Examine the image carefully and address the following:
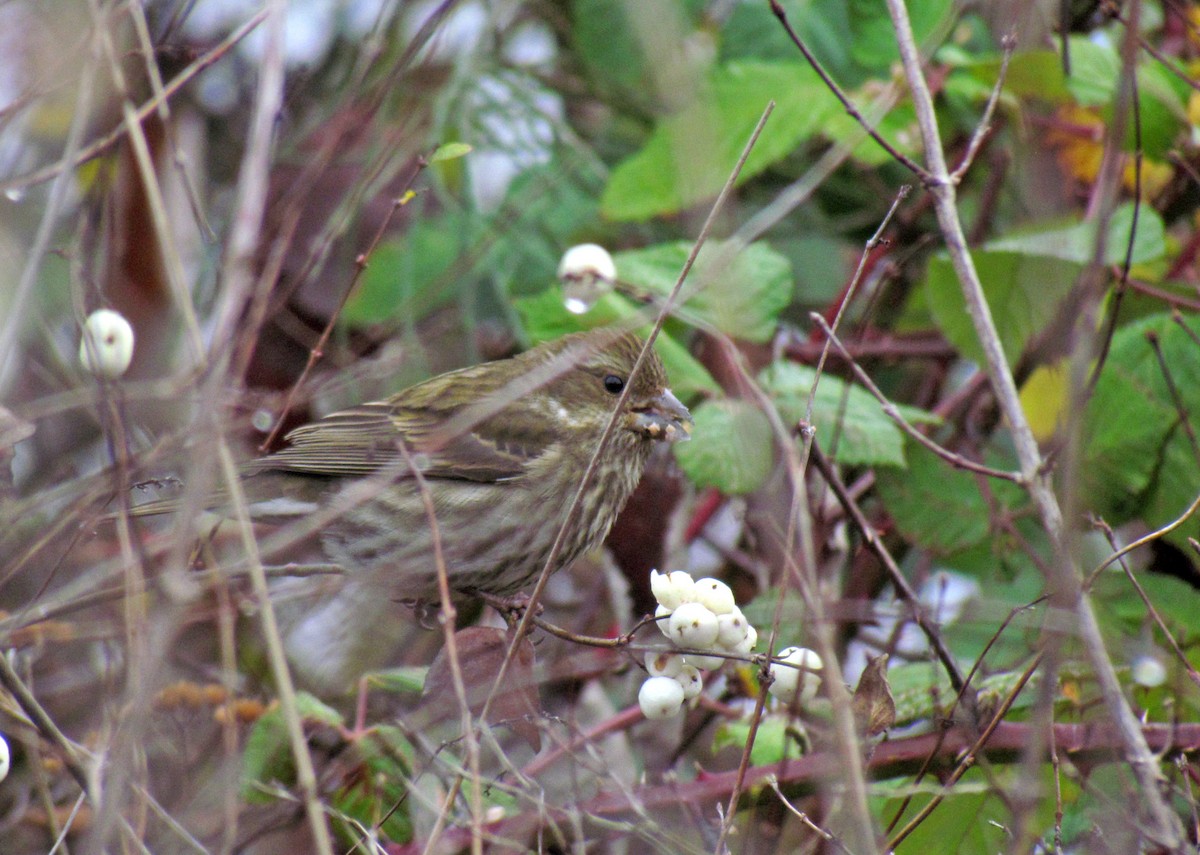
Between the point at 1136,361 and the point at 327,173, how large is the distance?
3185mm

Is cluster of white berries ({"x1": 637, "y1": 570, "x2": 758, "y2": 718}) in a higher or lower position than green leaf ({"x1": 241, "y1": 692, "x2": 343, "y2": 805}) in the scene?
higher

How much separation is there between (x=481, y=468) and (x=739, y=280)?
1.15m

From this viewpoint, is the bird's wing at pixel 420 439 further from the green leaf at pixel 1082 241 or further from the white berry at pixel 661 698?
the white berry at pixel 661 698

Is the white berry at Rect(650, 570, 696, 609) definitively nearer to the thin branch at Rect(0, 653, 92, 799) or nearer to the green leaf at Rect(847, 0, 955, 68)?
the thin branch at Rect(0, 653, 92, 799)

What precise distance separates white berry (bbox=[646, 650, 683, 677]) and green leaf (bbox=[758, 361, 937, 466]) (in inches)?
31.5

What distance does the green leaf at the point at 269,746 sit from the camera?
10.1 ft

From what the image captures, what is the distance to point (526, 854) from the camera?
2525mm

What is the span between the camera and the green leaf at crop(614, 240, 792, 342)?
366cm

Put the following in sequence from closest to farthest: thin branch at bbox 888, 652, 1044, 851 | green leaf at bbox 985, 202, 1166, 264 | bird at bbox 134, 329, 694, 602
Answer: thin branch at bbox 888, 652, 1044, 851, green leaf at bbox 985, 202, 1166, 264, bird at bbox 134, 329, 694, 602

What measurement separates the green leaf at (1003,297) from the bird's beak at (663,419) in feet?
2.54

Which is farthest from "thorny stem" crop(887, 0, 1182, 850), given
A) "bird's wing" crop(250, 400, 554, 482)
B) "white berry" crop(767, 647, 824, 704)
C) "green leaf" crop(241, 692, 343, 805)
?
"bird's wing" crop(250, 400, 554, 482)

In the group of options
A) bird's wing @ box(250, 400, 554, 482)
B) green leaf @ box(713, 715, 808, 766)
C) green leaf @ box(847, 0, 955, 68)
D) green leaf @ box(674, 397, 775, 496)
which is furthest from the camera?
green leaf @ box(847, 0, 955, 68)

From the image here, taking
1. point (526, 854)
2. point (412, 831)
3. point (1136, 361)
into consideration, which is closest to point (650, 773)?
point (412, 831)

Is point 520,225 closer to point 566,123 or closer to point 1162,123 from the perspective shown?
point 566,123
